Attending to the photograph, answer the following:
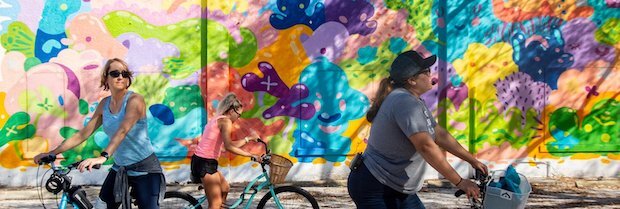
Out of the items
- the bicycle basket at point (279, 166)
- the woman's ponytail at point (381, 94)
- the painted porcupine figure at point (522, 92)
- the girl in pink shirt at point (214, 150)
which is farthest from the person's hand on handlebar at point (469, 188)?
the painted porcupine figure at point (522, 92)

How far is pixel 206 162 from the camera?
639cm

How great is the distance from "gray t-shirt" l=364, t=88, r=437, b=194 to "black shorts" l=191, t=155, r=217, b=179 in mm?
2500

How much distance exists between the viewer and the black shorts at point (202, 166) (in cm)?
636

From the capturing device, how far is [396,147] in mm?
4043

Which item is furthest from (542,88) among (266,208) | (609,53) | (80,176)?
(80,176)

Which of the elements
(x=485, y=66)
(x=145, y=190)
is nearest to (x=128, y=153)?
(x=145, y=190)

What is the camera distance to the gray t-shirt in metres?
3.93

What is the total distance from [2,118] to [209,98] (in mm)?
2879

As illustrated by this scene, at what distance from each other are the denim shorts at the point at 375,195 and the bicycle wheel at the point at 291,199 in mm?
2676

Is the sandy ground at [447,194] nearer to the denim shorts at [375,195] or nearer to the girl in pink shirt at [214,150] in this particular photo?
the girl in pink shirt at [214,150]

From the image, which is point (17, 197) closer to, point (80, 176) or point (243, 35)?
point (80, 176)

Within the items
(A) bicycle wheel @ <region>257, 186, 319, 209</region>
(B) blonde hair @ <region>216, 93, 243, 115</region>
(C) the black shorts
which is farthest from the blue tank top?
(A) bicycle wheel @ <region>257, 186, 319, 209</region>

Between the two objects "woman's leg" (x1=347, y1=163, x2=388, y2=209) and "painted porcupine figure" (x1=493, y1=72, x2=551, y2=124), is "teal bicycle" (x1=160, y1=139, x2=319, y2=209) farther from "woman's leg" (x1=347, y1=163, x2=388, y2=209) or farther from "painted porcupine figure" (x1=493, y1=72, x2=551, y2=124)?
"painted porcupine figure" (x1=493, y1=72, x2=551, y2=124)

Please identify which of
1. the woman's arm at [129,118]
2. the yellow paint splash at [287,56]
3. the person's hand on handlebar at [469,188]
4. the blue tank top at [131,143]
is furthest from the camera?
the yellow paint splash at [287,56]
